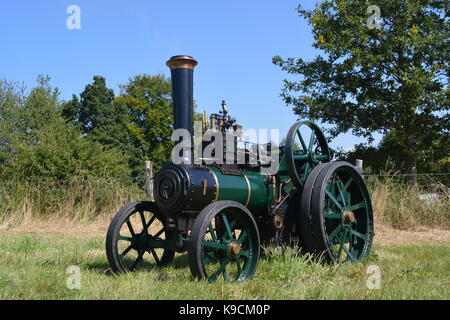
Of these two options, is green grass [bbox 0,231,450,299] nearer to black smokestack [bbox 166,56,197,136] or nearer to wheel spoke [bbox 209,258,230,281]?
wheel spoke [bbox 209,258,230,281]

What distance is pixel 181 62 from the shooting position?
14.2 ft

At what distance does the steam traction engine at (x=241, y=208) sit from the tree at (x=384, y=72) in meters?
7.49

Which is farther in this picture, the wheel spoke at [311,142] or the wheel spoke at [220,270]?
the wheel spoke at [311,142]

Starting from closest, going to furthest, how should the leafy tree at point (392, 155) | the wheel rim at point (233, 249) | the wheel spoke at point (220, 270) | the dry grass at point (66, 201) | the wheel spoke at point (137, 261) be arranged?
the wheel spoke at point (220, 270) < the wheel rim at point (233, 249) < the wheel spoke at point (137, 261) < the dry grass at point (66, 201) < the leafy tree at point (392, 155)

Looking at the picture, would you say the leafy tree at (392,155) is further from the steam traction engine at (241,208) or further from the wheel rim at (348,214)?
the steam traction engine at (241,208)

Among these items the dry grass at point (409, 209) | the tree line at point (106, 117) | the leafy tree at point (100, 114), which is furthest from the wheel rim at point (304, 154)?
the leafy tree at point (100, 114)

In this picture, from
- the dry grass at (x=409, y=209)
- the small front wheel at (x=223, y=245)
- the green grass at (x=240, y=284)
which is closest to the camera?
the green grass at (x=240, y=284)

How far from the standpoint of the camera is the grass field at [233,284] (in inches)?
136

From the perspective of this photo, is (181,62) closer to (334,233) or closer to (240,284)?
(240,284)

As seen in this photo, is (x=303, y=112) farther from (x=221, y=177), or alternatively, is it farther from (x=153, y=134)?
(x=153, y=134)

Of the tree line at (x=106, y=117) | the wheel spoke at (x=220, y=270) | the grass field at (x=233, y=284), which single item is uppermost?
the tree line at (x=106, y=117)

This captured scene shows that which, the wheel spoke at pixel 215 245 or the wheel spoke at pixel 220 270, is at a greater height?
the wheel spoke at pixel 215 245
